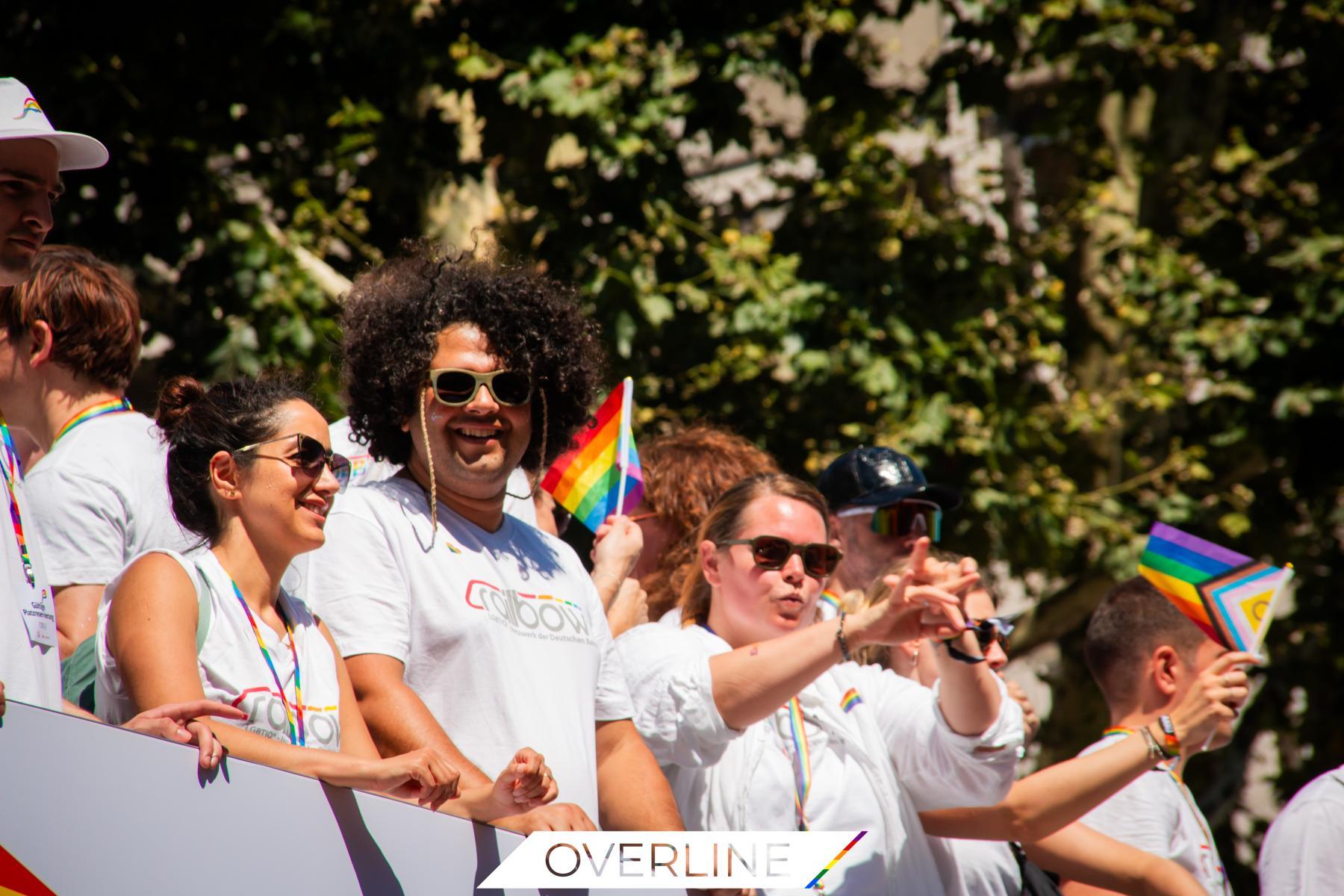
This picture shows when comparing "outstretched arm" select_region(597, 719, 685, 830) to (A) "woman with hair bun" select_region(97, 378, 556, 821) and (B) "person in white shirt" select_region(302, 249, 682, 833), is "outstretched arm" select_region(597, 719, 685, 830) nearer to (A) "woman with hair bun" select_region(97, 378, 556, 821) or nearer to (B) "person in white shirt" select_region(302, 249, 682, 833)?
(B) "person in white shirt" select_region(302, 249, 682, 833)

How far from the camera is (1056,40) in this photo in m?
8.73

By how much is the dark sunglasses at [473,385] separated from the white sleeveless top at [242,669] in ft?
2.13

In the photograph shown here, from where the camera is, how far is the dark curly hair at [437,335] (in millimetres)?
3422

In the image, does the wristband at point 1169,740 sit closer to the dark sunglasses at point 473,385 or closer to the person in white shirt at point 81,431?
the dark sunglasses at point 473,385

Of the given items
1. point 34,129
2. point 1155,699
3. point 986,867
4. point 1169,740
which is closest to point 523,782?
point 34,129

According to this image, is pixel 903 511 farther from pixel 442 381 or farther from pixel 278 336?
pixel 278 336

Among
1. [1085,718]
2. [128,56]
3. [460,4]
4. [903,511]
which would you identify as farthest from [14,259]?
[1085,718]

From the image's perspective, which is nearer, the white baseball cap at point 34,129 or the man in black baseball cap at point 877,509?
the white baseball cap at point 34,129

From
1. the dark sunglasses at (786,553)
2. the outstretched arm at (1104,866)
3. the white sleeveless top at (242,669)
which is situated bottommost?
the outstretched arm at (1104,866)

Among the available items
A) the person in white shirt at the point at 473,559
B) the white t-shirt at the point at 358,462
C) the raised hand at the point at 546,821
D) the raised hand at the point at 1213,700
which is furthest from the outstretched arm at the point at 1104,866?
the raised hand at the point at 546,821

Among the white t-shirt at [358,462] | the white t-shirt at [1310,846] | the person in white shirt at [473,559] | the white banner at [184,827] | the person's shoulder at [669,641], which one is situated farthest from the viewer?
the white t-shirt at [1310,846]

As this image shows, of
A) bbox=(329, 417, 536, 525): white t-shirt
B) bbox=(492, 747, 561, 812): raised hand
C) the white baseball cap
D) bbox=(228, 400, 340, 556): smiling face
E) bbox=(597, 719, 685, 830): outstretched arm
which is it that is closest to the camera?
bbox=(492, 747, 561, 812): raised hand

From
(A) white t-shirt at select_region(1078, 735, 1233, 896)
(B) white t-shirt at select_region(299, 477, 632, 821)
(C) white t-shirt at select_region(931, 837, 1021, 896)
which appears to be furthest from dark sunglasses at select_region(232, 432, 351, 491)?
(A) white t-shirt at select_region(1078, 735, 1233, 896)

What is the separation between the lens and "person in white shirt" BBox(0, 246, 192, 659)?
3.22m
